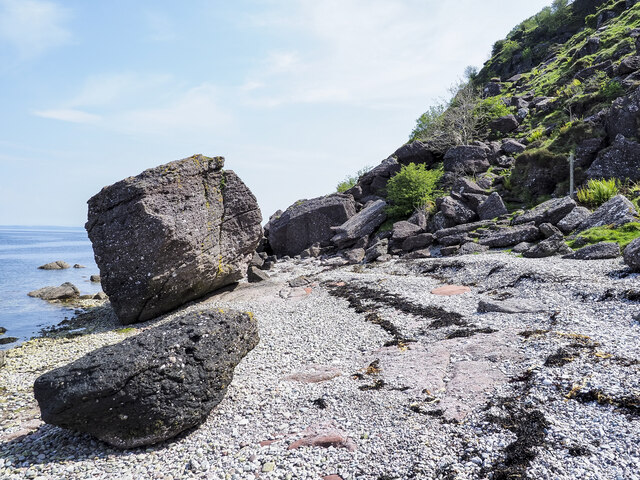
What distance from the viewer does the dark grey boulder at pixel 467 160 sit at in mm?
33469

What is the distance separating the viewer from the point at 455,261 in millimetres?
19312

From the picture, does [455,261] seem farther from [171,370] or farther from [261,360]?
[171,370]

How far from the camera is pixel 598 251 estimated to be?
1584cm

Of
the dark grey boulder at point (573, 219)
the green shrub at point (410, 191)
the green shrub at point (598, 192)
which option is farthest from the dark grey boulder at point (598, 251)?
the green shrub at point (410, 191)

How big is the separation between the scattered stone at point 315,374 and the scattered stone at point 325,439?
2207 millimetres

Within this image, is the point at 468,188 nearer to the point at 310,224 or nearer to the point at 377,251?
the point at 377,251

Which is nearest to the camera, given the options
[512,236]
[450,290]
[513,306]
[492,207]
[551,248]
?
[513,306]

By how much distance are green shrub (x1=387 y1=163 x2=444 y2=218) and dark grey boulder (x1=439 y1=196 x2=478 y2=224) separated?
3.22 m

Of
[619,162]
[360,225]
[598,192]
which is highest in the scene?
[619,162]

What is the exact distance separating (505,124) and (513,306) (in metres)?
34.7

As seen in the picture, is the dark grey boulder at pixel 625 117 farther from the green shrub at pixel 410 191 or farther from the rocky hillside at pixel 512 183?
the green shrub at pixel 410 191

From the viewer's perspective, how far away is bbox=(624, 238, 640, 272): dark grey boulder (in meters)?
12.8

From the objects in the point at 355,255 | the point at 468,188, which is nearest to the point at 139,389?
the point at 355,255

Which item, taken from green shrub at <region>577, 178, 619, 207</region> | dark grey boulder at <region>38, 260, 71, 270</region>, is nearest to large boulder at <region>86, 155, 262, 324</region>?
green shrub at <region>577, 178, 619, 207</region>
